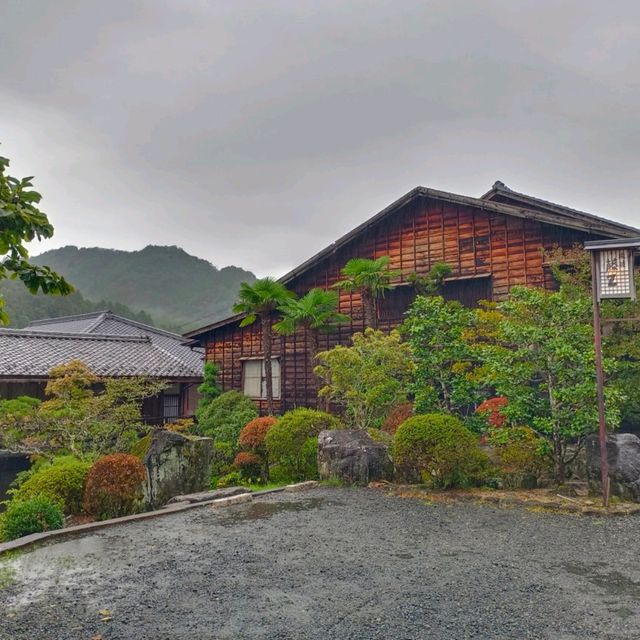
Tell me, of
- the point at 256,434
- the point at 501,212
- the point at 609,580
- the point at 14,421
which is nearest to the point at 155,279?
the point at 14,421

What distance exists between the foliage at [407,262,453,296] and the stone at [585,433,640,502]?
7683 millimetres

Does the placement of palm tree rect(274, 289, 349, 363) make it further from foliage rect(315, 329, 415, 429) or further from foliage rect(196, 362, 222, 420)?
foliage rect(196, 362, 222, 420)

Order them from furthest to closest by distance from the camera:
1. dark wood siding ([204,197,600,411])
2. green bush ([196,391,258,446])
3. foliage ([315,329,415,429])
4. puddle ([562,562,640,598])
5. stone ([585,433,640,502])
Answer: green bush ([196,391,258,446]) → dark wood siding ([204,197,600,411]) → foliage ([315,329,415,429]) → stone ([585,433,640,502]) → puddle ([562,562,640,598])

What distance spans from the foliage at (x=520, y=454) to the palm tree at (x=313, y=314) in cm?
769

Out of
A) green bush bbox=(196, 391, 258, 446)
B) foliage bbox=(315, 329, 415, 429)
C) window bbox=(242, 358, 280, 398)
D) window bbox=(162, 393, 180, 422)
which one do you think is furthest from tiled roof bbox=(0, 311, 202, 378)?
foliage bbox=(315, 329, 415, 429)

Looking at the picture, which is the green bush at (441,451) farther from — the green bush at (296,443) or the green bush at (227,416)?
the green bush at (227,416)

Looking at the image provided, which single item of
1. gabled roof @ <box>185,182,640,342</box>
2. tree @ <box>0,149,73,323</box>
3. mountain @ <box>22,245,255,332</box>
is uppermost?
mountain @ <box>22,245,255,332</box>

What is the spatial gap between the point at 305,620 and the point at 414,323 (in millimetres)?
8105

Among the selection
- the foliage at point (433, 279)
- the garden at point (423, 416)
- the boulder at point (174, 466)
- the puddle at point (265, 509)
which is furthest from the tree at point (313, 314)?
the puddle at point (265, 509)

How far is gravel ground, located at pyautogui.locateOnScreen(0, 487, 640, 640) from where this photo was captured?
4.26m

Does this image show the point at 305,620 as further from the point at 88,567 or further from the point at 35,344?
the point at 35,344

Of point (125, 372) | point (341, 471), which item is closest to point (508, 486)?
point (341, 471)

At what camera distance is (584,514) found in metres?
7.95

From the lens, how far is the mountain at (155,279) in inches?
2746
